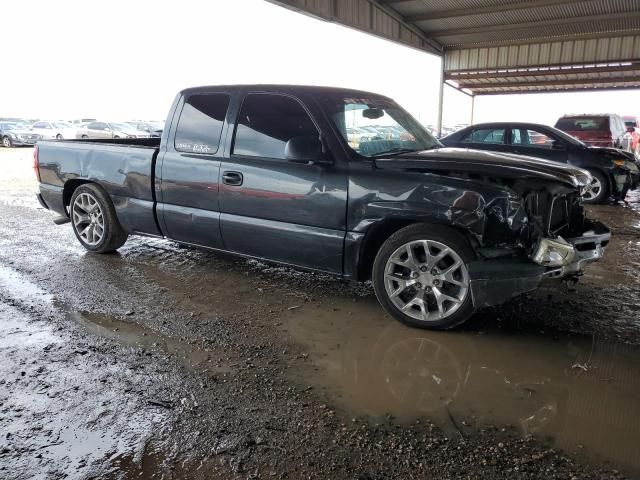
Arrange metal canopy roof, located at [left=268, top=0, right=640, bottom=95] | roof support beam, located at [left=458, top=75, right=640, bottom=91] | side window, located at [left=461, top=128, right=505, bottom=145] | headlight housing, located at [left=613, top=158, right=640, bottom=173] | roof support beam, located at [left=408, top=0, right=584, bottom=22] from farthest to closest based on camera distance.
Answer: roof support beam, located at [left=458, top=75, right=640, bottom=91] → metal canopy roof, located at [left=268, top=0, right=640, bottom=95] → roof support beam, located at [left=408, top=0, right=584, bottom=22] → side window, located at [left=461, top=128, right=505, bottom=145] → headlight housing, located at [left=613, top=158, right=640, bottom=173]

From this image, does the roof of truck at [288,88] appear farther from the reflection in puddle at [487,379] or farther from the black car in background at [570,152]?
the black car in background at [570,152]

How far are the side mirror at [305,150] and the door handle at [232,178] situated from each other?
0.59m

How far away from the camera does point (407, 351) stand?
3.30 meters

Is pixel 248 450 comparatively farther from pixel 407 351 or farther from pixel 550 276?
pixel 550 276

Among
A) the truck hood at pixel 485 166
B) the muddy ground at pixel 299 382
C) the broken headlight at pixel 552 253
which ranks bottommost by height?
the muddy ground at pixel 299 382

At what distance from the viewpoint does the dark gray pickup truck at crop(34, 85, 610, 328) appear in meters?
3.31

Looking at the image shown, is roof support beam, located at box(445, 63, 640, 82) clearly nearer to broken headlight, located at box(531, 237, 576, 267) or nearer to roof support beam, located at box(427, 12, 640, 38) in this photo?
roof support beam, located at box(427, 12, 640, 38)

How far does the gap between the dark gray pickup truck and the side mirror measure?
0.01 meters

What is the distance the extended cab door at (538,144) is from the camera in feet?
30.1

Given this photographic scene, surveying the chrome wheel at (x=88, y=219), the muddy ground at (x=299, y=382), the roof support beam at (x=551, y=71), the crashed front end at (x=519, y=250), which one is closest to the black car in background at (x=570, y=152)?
the muddy ground at (x=299, y=382)

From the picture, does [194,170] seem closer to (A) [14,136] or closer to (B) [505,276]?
(B) [505,276]

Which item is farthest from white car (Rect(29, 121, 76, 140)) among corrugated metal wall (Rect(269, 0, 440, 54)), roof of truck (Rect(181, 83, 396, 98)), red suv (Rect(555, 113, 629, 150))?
roof of truck (Rect(181, 83, 396, 98))

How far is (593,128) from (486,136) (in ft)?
16.8

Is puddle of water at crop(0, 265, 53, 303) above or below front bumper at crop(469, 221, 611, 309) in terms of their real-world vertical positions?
below
